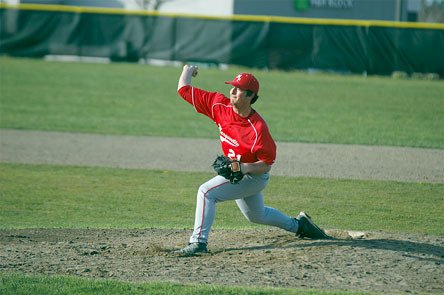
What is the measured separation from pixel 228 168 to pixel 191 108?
50.1 ft

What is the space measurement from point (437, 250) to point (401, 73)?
22953mm

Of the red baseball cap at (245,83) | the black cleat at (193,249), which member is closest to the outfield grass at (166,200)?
the black cleat at (193,249)

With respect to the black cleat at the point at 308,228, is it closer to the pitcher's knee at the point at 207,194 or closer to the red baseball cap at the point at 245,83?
the pitcher's knee at the point at 207,194

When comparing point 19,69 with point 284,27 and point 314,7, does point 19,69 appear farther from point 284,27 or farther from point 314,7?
point 314,7

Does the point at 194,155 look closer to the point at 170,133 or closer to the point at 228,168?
the point at 170,133

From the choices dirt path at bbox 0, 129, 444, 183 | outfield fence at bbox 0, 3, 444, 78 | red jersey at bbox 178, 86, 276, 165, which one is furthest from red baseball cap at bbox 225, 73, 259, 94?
outfield fence at bbox 0, 3, 444, 78

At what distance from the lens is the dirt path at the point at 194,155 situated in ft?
46.0

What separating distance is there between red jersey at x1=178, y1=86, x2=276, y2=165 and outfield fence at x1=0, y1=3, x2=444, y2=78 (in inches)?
867

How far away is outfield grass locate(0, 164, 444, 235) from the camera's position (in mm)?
10109

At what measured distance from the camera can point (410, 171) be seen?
14117mm

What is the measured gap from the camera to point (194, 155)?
15.3 m

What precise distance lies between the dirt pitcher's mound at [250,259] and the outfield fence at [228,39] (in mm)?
21395

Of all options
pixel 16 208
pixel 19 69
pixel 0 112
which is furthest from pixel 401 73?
pixel 16 208

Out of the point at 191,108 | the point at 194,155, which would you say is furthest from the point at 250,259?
the point at 191,108
